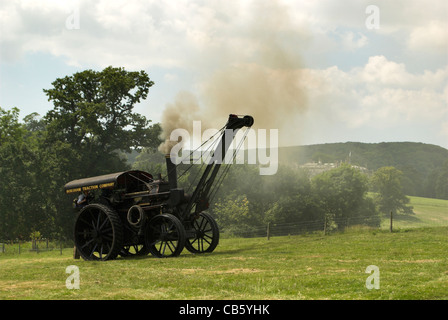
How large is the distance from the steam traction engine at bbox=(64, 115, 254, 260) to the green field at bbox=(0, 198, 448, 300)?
1.75 metres

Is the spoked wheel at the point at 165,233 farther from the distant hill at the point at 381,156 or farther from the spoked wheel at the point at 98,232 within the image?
the distant hill at the point at 381,156

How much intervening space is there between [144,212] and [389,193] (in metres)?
102

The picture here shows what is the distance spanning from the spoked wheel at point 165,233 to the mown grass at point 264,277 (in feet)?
2.49

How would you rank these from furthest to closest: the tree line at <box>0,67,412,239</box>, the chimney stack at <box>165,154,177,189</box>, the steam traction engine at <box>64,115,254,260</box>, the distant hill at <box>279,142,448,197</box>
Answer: the distant hill at <box>279,142,448,197</box>, the tree line at <box>0,67,412,239</box>, the chimney stack at <box>165,154,177,189</box>, the steam traction engine at <box>64,115,254,260</box>

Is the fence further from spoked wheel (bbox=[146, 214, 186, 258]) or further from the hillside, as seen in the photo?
the hillside

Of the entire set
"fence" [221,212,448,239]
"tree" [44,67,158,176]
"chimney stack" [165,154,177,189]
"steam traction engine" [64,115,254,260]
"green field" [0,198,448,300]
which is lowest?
"fence" [221,212,448,239]

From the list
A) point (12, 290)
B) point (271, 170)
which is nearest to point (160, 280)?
point (12, 290)

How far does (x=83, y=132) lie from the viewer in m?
47.6

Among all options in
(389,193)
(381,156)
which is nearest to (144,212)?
(389,193)

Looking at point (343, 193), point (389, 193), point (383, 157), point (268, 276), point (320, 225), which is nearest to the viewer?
point (268, 276)

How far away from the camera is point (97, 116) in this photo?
4681 centimetres

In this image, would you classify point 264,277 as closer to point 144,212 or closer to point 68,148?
point 144,212

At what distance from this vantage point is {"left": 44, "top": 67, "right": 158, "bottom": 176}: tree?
152ft

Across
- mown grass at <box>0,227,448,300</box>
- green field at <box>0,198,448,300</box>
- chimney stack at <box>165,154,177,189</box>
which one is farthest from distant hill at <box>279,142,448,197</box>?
mown grass at <box>0,227,448,300</box>
